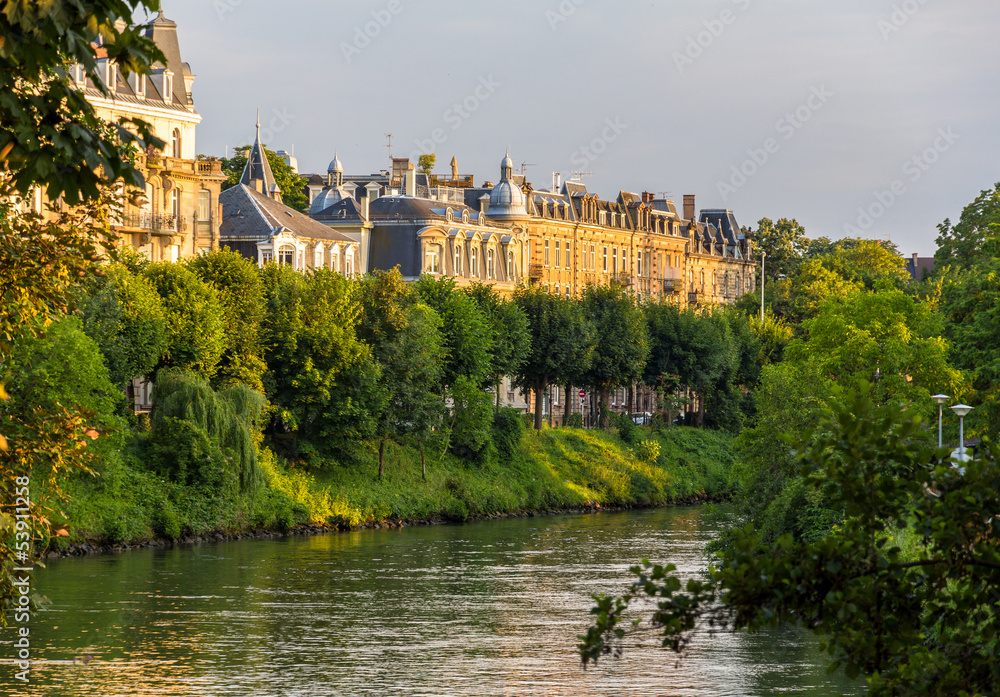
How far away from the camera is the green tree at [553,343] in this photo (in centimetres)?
8069

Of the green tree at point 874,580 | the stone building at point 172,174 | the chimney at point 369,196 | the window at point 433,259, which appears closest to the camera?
the green tree at point 874,580

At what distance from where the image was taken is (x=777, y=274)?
14050 centimetres

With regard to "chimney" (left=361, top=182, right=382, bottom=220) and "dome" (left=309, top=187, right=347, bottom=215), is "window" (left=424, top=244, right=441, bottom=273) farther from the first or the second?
"dome" (left=309, top=187, right=347, bottom=215)

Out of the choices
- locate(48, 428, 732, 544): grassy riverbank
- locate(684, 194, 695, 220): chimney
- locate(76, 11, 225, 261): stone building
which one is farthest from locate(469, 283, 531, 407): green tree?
locate(684, 194, 695, 220): chimney

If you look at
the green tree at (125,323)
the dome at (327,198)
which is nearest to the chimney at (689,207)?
the dome at (327,198)

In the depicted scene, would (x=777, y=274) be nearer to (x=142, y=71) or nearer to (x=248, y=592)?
(x=248, y=592)

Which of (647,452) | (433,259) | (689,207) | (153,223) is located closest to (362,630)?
(153,223)

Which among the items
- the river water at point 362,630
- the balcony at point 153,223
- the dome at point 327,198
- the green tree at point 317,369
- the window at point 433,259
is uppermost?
the dome at point 327,198

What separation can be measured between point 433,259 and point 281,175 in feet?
53.6

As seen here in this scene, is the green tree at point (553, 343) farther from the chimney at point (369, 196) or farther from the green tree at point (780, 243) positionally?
the green tree at point (780, 243)

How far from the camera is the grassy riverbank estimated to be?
168ft

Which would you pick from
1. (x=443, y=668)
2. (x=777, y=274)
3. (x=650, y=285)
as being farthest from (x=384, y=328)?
(x=777, y=274)

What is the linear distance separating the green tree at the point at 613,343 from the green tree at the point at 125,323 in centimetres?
3433

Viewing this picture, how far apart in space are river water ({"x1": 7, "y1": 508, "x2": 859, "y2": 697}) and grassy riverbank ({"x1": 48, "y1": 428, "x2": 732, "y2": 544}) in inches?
74.1
